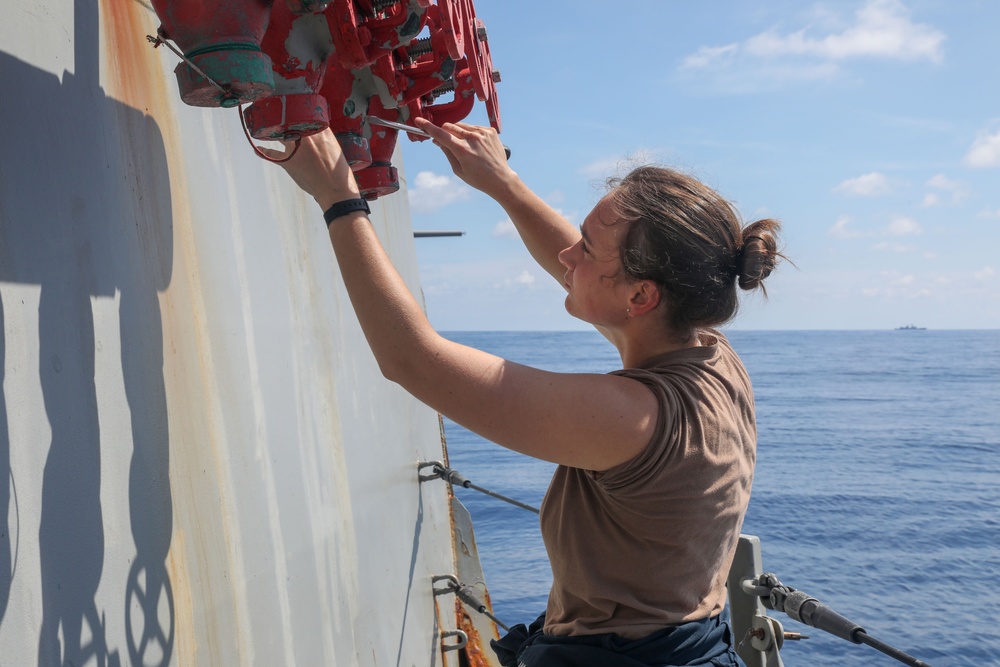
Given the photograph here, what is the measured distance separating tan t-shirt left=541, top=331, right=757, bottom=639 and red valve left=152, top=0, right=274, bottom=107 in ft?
2.49

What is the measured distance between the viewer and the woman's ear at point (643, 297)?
4.87 ft

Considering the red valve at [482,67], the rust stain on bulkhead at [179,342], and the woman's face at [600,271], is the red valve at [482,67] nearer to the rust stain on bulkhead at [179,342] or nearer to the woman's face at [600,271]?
the woman's face at [600,271]

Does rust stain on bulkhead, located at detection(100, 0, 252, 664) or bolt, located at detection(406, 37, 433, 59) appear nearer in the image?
rust stain on bulkhead, located at detection(100, 0, 252, 664)

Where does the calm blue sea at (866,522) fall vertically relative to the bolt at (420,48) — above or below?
below

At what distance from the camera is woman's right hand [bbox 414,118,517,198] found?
1.83m

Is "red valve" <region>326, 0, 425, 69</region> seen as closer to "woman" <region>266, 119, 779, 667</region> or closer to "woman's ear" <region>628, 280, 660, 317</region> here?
"woman" <region>266, 119, 779, 667</region>

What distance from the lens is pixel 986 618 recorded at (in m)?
12.2

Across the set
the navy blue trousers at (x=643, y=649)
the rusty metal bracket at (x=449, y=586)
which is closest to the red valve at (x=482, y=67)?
the navy blue trousers at (x=643, y=649)

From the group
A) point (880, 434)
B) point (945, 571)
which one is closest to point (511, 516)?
point (945, 571)

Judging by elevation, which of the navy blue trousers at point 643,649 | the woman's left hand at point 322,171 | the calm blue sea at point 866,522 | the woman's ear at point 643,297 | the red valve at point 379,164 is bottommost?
the calm blue sea at point 866,522

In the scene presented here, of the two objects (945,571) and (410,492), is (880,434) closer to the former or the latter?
(945,571)

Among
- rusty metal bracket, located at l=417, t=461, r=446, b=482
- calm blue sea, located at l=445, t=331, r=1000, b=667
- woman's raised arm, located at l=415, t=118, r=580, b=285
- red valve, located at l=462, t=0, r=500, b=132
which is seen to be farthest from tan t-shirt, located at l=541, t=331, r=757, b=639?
calm blue sea, located at l=445, t=331, r=1000, b=667

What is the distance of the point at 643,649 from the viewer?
4.73 ft

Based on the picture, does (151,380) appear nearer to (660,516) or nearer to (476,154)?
(476,154)
